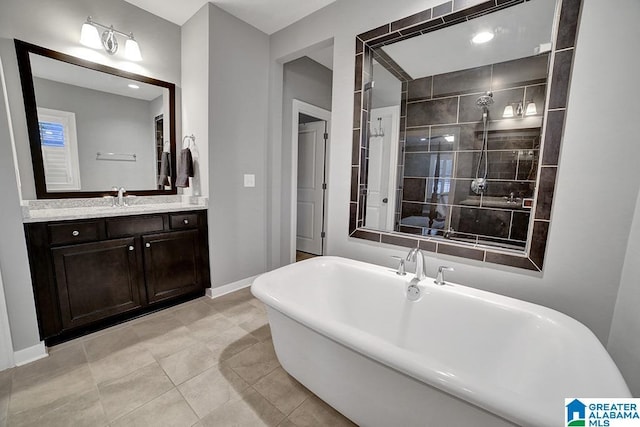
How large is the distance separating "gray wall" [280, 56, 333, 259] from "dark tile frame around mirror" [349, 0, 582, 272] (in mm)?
1100

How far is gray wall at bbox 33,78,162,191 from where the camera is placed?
192cm

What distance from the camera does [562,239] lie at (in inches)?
51.0

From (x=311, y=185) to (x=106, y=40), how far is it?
254cm

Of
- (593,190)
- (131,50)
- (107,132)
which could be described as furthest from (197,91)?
(593,190)

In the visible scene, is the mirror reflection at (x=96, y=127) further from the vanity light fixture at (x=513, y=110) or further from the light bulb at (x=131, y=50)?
the vanity light fixture at (x=513, y=110)

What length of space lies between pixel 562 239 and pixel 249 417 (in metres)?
1.81

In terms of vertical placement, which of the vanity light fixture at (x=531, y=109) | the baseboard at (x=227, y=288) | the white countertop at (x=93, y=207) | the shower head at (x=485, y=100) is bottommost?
the baseboard at (x=227, y=288)

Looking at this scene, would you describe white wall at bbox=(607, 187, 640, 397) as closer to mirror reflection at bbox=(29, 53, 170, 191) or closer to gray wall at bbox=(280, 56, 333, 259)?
gray wall at bbox=(280, 56, 333, 259)

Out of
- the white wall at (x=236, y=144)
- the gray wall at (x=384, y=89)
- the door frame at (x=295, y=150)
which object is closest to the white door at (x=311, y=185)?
the door frame at (x=295, y=150)

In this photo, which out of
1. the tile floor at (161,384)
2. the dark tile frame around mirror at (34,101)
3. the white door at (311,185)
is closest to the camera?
the tile floor at (161,384)

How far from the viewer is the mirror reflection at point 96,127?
184 cm

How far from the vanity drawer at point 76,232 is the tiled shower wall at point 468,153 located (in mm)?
2210

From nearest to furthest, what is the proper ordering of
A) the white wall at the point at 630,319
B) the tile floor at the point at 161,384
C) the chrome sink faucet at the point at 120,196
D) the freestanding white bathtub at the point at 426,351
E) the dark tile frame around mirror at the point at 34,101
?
the freestanding white bathtub at the point at 426,351 → the white wall at the point at 630,319 → the tile floor at the point at 161,384 → the dark tile frame around mirror at the point at 34,101 → the chrome sink faucet at the point at 120,196

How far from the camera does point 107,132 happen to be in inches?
83.7
